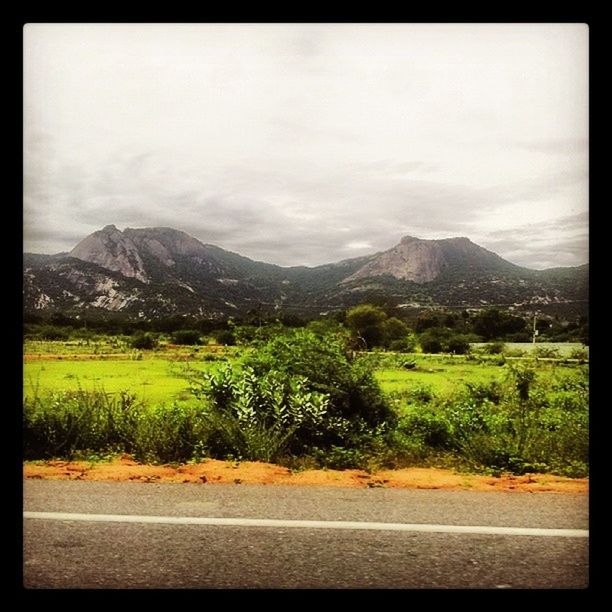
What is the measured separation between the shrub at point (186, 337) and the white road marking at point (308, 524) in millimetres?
12270

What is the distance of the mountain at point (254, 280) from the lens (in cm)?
1271

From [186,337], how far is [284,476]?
12.4 meters

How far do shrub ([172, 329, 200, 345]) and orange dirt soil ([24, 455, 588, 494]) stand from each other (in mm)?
10397

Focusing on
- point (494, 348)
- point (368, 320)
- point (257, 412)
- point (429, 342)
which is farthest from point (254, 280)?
point (494, 348)

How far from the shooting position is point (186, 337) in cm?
1753

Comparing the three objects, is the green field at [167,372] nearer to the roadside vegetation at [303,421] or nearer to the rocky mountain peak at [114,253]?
the rocky mountain peak at [114,253]

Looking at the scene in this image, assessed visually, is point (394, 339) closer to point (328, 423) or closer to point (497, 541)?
point (328, 423)

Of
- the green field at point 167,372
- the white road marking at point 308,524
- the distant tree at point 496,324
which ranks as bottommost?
the green field at point 167,372

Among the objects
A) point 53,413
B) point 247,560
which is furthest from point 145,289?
point 247,560

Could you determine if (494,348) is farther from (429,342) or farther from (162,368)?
(162,368)

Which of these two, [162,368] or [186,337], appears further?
[162,368]

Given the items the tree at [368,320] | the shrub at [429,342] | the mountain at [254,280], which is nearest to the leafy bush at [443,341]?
the shrub at [429,342]

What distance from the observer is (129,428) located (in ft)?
23.1

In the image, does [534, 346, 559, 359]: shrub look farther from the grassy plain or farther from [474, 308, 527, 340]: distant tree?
[474, 308, 527, 340]: distant tree
